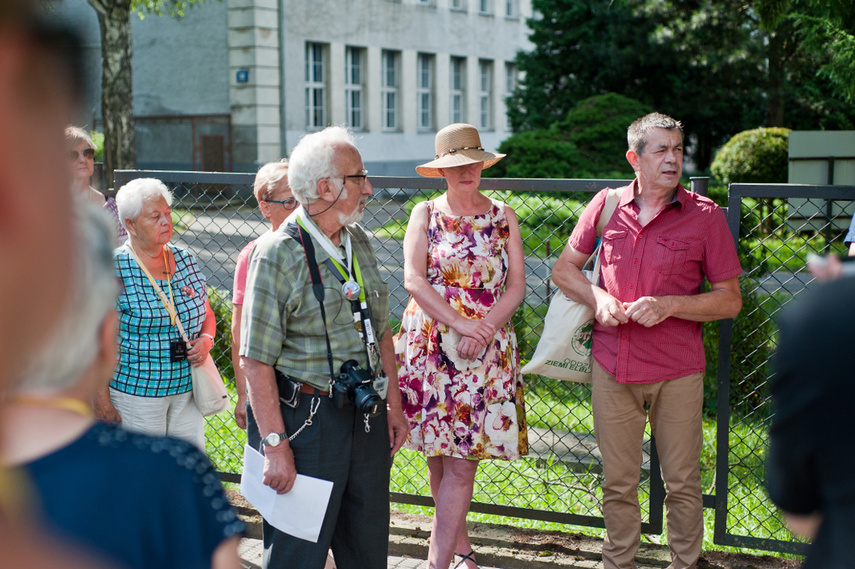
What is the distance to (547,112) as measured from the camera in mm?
24578

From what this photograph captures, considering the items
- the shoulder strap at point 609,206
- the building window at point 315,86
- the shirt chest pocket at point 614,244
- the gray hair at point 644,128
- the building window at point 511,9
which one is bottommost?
the shirt chest pocket at point 614,244

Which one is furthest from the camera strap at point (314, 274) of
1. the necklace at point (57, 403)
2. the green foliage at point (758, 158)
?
the green foliage at point (758, 158)

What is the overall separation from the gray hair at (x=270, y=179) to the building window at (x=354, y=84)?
965 inches

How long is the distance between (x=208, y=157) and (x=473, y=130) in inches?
863

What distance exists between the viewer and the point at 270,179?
388 centimetres

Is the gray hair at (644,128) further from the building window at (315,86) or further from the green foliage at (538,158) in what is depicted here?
the building window at (315,86)

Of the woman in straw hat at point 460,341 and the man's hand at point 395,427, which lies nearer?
the man's hand at point 395,427

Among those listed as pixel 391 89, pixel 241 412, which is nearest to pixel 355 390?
pixel 241 412

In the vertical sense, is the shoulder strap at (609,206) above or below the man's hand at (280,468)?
above

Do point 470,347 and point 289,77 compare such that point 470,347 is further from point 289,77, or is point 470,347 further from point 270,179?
point 289,77

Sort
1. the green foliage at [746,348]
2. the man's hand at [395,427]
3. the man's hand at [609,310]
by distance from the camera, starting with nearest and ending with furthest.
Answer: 1. the man's hand at [395,427]
2. the man's hand at [609,310]
3. the green foliage at [746,348]

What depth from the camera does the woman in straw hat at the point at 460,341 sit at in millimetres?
3834

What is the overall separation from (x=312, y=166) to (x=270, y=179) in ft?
2.60

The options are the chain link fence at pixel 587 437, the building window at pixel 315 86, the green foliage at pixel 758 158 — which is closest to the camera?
the chain link fence at pixel 587 437
